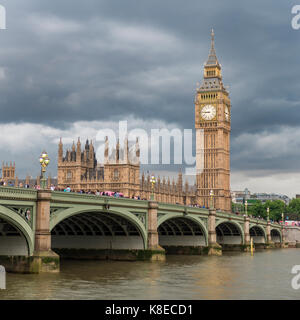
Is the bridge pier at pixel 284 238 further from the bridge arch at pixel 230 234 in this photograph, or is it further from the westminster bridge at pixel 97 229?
the bridge arch at pixel 230 234

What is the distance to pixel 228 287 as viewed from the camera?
37812mm

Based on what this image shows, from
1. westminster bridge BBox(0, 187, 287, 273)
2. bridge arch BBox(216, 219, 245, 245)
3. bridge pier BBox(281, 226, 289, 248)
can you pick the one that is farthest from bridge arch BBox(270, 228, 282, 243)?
bridge arch BBox(216, 219, 245, 245)

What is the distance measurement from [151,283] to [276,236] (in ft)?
298

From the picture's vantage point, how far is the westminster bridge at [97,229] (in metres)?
39.9

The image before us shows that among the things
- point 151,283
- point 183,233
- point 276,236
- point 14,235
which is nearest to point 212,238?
point 183,233

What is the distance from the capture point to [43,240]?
1576 inches

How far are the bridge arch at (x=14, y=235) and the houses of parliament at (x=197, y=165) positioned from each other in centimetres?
9135

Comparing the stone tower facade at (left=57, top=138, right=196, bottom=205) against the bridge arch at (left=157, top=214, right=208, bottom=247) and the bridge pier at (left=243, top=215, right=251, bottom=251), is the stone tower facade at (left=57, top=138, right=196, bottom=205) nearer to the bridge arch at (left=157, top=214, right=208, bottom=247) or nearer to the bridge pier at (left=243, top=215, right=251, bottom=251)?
the bridge pier at (left=243, top=215, right=251, bottom=251)

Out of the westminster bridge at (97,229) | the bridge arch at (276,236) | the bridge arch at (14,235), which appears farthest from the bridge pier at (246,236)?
the bridge arch at (14,235)

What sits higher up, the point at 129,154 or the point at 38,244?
the point at 129,154

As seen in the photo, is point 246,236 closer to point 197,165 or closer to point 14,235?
point 14,235

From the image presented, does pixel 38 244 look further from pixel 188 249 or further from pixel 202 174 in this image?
pixel 202 174

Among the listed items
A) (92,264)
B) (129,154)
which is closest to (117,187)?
(129,154)
